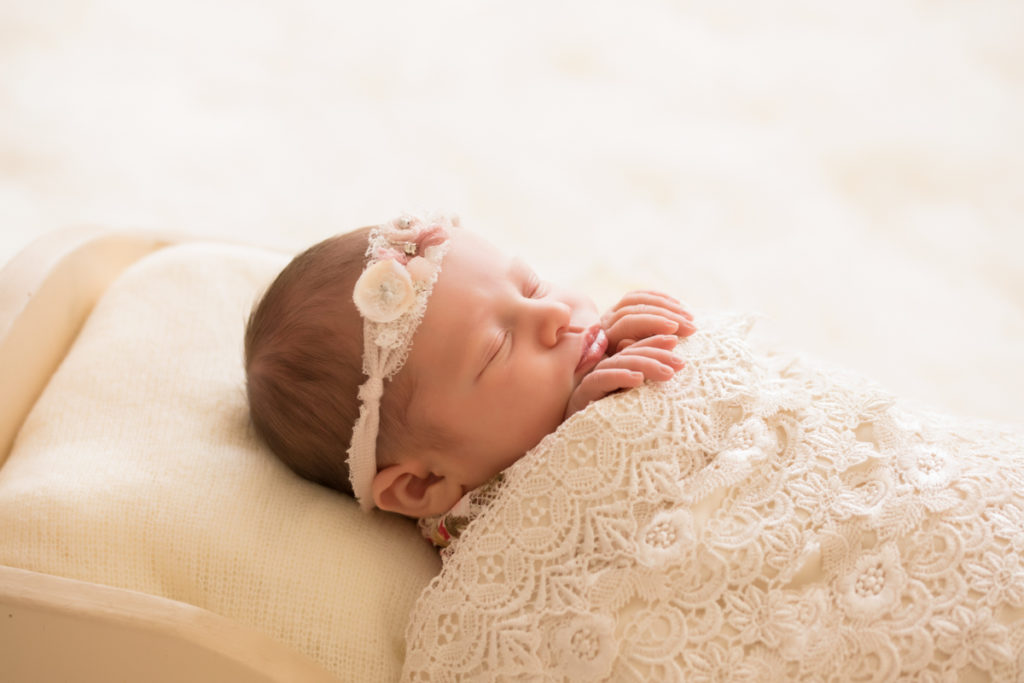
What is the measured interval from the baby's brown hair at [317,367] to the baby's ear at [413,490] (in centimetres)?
3

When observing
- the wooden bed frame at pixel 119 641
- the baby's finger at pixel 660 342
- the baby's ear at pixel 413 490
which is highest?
the baby's finger at pixel 660 342

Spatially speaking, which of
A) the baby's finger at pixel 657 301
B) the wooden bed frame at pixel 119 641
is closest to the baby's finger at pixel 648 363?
the baby's finger at pixel 657 301

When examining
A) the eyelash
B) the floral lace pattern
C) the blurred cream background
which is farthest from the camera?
the blurred cream background

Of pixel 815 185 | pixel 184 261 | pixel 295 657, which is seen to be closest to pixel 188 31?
pixel 184 261

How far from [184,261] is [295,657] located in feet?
2.44

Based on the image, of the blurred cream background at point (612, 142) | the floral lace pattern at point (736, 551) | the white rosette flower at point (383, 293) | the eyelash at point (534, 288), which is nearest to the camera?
the floral lace pattern at point (736, 551)

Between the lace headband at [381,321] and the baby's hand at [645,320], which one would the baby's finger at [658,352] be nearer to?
the baby's hand at [645,320]

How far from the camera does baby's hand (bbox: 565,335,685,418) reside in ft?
3.87

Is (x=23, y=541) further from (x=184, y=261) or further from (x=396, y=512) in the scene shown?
(x=184, y=261)

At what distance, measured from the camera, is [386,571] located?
4.01 ft

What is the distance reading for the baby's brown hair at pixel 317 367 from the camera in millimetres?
1196

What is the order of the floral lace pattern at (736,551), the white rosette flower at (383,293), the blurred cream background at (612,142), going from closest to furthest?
the floral lace pattern at (736,551), the white rosette flower at (383,293), the blurred cream background at (612,142)

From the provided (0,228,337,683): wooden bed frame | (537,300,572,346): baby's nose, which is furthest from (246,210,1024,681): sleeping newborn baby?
(0,228,337,683): wooden bed frame

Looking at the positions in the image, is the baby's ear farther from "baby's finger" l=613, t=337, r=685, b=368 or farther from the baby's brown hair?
"baby's finger" l=613, t=337, r=685, b=368
